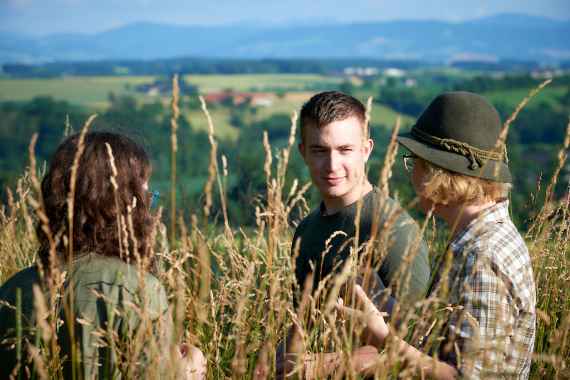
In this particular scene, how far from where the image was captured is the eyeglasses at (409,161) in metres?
2.06

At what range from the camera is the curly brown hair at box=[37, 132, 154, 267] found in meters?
1.85

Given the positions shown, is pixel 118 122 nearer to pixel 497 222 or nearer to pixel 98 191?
pixel 98 191

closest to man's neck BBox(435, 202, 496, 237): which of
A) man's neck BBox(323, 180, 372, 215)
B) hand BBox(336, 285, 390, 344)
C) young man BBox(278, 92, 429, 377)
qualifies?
hand BBox(336, 285, 390, 344)

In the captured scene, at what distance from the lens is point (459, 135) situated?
6.49ft

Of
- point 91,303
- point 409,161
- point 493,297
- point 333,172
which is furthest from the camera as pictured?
point 333,172

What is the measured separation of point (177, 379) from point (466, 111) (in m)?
1.30

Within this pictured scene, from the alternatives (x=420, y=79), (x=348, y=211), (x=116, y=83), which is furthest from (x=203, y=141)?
(x=420, y=79)

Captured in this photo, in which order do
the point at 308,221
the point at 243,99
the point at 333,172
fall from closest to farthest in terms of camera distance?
the point at 333,172 < the point at 308,221 < the point at 243,99

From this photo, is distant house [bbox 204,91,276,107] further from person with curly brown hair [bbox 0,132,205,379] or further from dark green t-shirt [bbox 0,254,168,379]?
dark green t-shirt [bbox 0,254,168,379]

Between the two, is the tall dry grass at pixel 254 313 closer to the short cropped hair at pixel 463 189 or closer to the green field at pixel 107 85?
the short cropped hair at pixel 463 189

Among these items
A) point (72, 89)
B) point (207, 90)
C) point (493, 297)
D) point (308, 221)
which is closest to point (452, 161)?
point (493, 297)

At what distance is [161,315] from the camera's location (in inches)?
57.4

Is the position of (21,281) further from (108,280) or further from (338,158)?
(338,158)

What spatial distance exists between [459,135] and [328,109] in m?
0.78
